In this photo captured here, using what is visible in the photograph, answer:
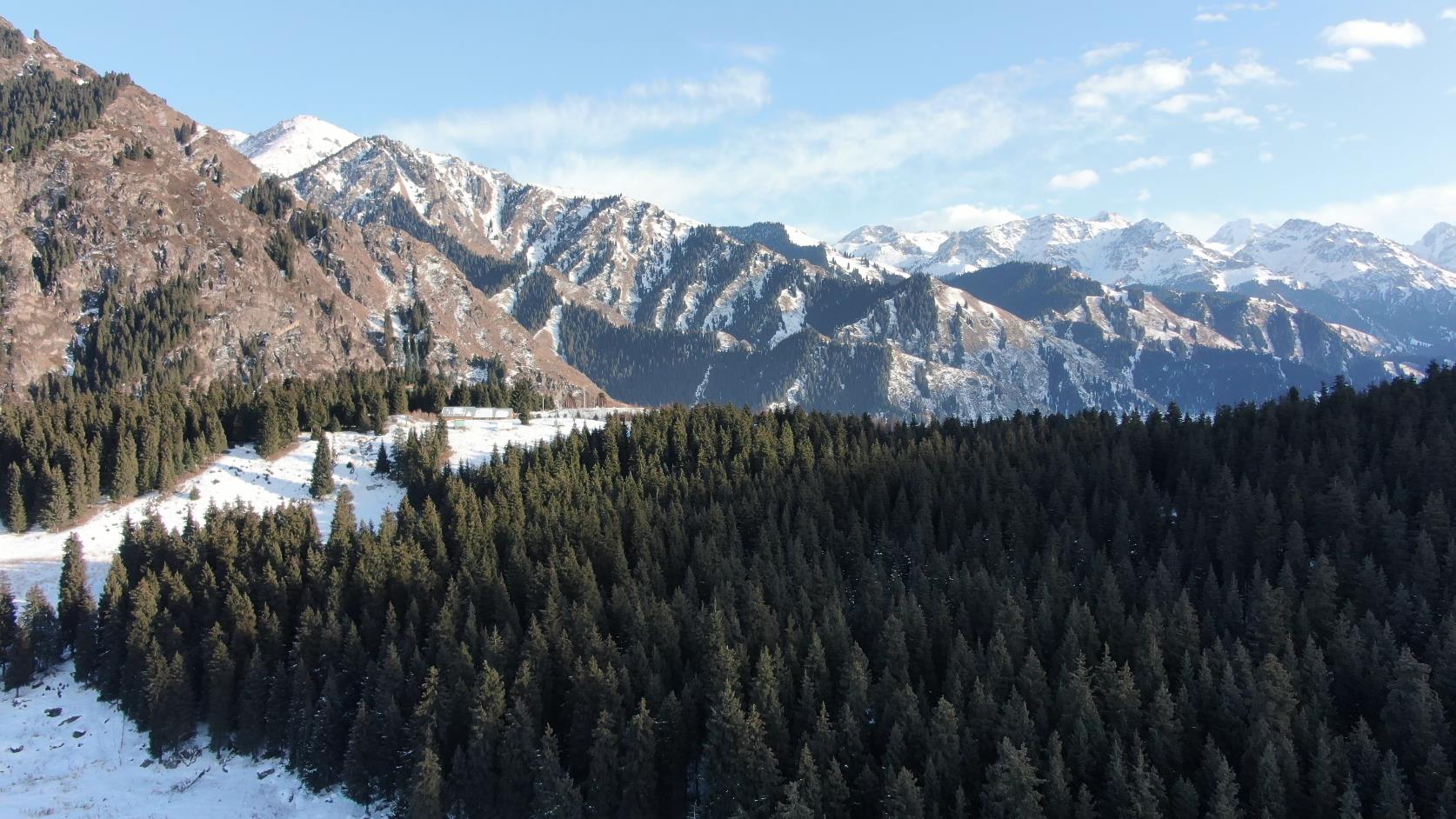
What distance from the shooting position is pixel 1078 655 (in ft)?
195

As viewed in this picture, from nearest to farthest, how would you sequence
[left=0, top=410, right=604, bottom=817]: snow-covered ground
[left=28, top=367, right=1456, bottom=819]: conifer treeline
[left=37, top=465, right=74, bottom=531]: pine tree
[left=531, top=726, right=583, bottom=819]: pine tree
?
[left=28, top=367, right=1456, bottom=819]: conifer treeline, [left=531, top=726, right=583, bottom=819]: pine tree, [left=0, top=410, right=604, bottom=817]: snow-covered ground, [left=37, top=465, right=74, bottom=531]: pine tree

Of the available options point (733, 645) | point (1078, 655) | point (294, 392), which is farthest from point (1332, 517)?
point (294, 392)

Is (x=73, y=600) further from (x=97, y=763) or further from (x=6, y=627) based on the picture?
(x=97, y=763)

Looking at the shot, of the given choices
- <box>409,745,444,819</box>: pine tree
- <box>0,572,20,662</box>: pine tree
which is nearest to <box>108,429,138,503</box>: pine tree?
<box>0,572,20,662</box>: pine tree

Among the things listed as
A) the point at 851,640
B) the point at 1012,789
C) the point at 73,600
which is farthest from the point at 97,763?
the point at 1012,789

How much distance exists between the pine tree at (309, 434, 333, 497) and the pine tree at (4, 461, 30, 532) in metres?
32.1

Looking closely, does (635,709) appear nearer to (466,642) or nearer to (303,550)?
(466,642)

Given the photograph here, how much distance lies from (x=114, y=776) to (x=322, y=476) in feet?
191

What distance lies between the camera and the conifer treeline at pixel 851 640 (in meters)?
52.9

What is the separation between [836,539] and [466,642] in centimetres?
4309

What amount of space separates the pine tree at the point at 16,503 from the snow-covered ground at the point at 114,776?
3695cm

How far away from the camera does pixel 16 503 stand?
103625 mm

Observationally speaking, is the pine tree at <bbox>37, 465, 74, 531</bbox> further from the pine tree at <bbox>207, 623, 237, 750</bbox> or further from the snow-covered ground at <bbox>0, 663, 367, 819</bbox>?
the pine tree at <bbox>207, 623, 237, 750</bbox>

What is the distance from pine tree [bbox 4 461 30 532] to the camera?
10331 cm
